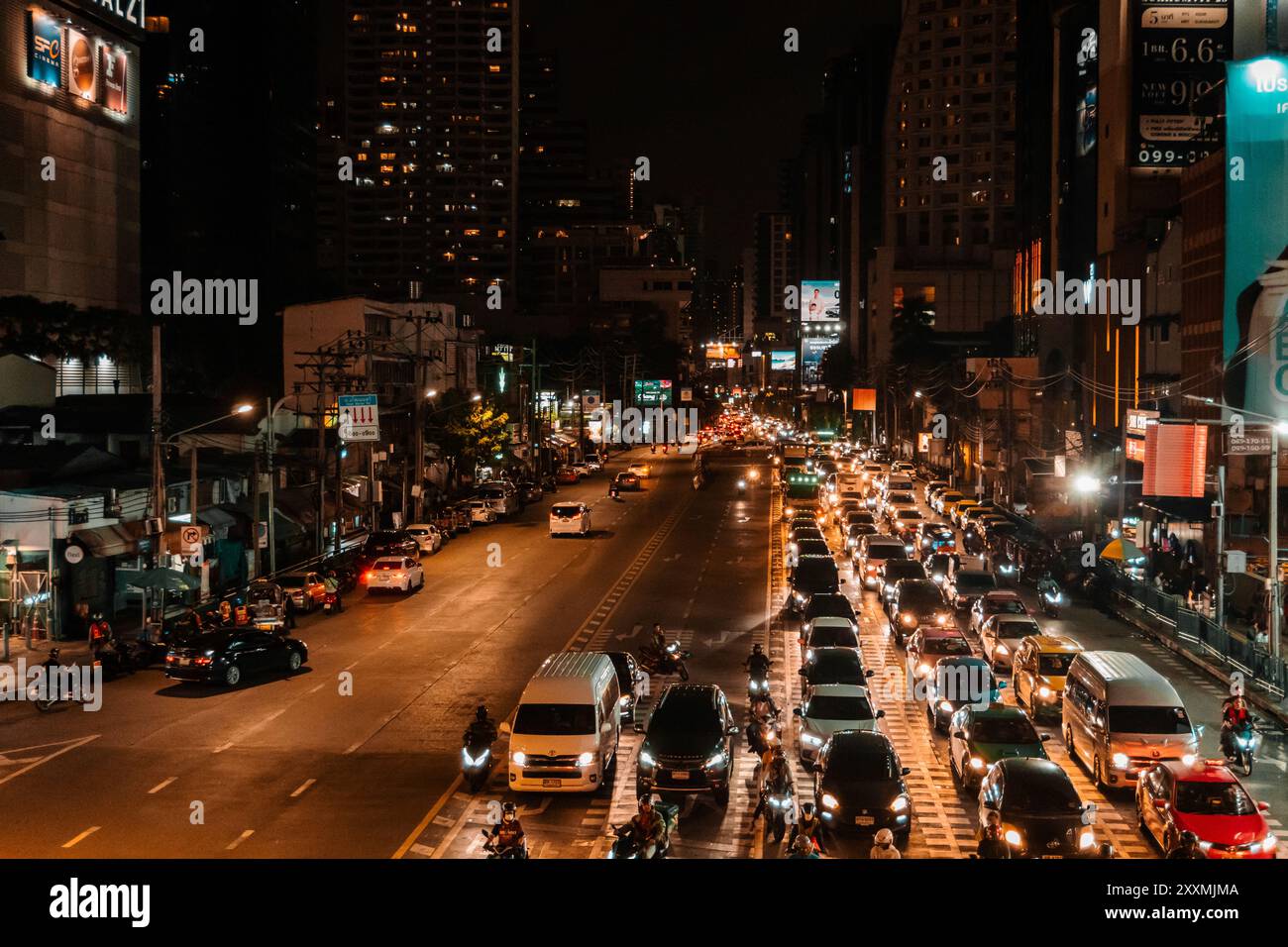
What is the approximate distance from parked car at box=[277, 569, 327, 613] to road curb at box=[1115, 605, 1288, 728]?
24.8m

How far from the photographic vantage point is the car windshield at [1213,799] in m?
17.1

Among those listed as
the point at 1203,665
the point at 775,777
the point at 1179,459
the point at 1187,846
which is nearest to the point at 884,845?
the point at 775,777

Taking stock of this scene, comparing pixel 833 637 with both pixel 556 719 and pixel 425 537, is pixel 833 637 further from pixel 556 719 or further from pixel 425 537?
pixel 425 537

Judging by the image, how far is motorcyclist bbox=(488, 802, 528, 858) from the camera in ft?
49.2

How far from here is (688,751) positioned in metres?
20.2

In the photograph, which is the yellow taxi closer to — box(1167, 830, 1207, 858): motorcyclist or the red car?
the red car

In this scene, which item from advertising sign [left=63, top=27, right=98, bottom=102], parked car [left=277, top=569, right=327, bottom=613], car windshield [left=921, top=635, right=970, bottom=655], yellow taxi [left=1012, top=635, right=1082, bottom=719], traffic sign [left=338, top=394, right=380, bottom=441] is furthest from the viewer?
advertising sign [left=63, top=27, right=98, bottom=102]

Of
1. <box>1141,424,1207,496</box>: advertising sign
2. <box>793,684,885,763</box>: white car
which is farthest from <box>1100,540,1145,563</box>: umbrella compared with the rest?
<box>793,684,885,763</box>: white car

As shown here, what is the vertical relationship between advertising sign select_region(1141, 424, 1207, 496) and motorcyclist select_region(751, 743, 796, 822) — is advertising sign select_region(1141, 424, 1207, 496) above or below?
above

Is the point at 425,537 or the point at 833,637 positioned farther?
the point at 425,537

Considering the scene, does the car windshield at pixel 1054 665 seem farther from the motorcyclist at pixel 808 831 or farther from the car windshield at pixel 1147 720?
the motorcyclist at pixel 808 831

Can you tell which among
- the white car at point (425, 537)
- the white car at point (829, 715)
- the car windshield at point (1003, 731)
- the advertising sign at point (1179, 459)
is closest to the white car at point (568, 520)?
the white car at point (425, 537)

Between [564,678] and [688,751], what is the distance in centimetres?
267
